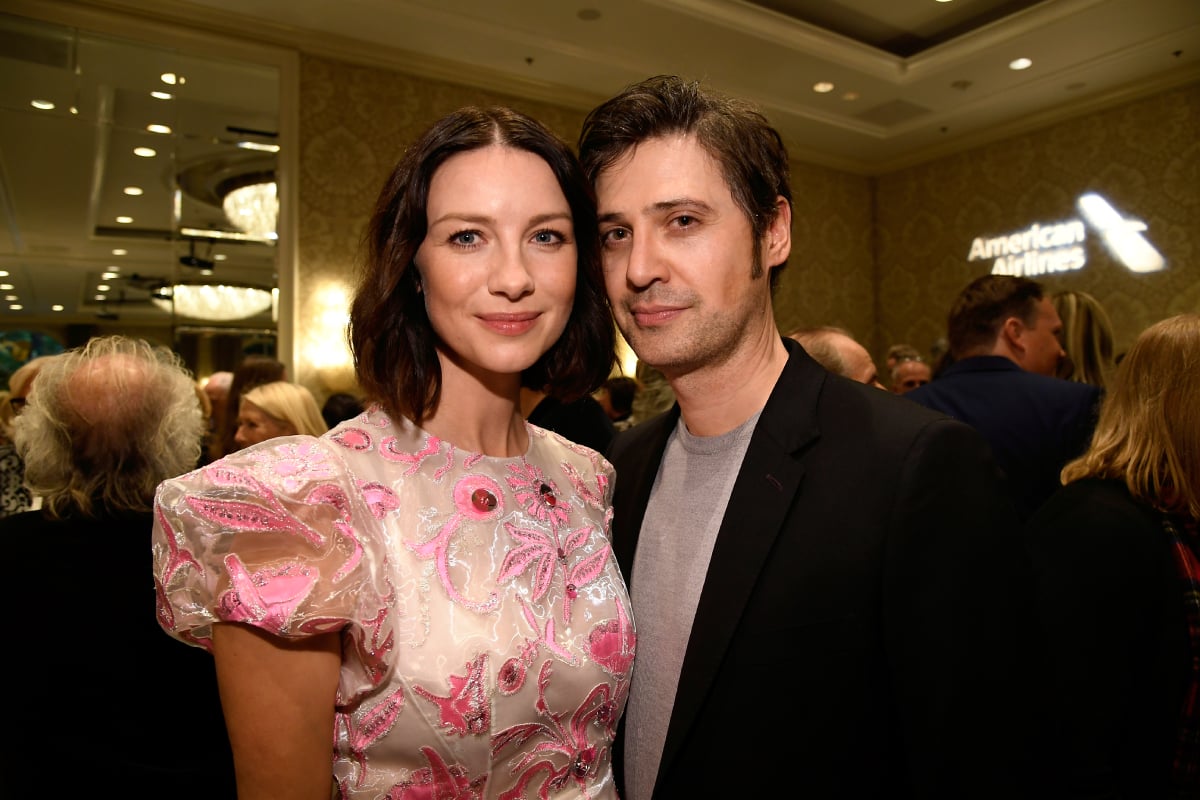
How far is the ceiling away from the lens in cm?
564

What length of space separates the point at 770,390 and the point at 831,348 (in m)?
1.80

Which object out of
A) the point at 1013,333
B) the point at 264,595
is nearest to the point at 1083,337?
the point at 1013,333

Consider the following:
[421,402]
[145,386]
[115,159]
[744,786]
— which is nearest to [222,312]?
[115,159]

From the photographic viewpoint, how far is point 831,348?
10.5 feet

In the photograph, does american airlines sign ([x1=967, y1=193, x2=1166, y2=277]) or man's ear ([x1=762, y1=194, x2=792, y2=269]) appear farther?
american airlines sign ([x1=967, y1=193, x2=1166, y2=277])

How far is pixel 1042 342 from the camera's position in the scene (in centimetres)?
346

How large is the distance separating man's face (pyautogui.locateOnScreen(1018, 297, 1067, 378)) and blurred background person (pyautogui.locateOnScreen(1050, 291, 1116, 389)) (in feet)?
0.62

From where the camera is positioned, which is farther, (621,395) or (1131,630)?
(621,395)

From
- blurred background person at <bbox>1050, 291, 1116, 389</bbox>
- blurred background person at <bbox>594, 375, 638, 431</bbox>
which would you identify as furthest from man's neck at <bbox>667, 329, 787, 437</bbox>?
blurred background person at <bbox>594, 375, 638, 431</bbox>

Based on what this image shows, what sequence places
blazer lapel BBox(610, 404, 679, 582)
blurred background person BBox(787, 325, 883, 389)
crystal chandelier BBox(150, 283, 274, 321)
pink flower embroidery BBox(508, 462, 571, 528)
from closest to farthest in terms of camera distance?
pink flower embroidery BBox(508, 462, 571, 528) → blazer lapel BBox(610, 404, 679, 582) → blurred background person BBox(787, 325, 883, 389) → crystal chandelier BBox(150, 283, 274, 321)

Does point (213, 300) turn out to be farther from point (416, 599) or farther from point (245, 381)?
point (416, 599)

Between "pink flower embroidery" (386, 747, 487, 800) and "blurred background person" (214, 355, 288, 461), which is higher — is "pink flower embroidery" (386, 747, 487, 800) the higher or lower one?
the lower one

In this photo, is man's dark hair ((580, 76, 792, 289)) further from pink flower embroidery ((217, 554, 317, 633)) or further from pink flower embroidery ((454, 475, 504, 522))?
pink flower embroidery ((217, 554, 317, 633))

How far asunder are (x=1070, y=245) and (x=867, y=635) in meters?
7.99
